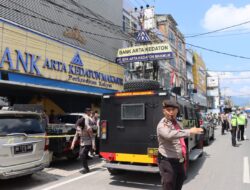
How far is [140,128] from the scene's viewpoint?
7.68m

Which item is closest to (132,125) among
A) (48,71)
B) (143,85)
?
(143,85)

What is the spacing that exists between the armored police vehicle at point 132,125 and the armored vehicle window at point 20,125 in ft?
5.64

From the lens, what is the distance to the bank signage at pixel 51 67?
12.1 meters

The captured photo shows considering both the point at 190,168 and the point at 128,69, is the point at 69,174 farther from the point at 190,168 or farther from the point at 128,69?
the point at 128,69

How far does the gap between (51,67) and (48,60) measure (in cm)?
38

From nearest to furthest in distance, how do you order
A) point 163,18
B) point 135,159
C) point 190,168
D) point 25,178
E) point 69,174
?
1. point 135,159
2. point 25,178
3. point 69,174
4. point 190,168
5. point 163,18

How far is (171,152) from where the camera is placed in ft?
14.6

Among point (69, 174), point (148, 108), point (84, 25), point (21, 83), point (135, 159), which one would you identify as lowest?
point (69, 174)

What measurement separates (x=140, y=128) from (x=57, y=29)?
10.6 metres

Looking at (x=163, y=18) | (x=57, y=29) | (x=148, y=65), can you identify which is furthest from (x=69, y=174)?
(x=163, y=18)

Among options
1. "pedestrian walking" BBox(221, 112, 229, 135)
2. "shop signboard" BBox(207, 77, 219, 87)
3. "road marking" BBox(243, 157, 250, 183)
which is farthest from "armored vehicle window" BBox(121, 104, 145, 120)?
"shop signboard" BBox(207, 77, 219, 87)

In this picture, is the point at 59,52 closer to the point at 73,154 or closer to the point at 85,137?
the point at 73,154

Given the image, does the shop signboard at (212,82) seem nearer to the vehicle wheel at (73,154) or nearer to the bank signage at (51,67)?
the bank signage at (51,67)

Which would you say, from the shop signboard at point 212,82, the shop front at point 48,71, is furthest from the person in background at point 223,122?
the shop signboard at point 212,82
